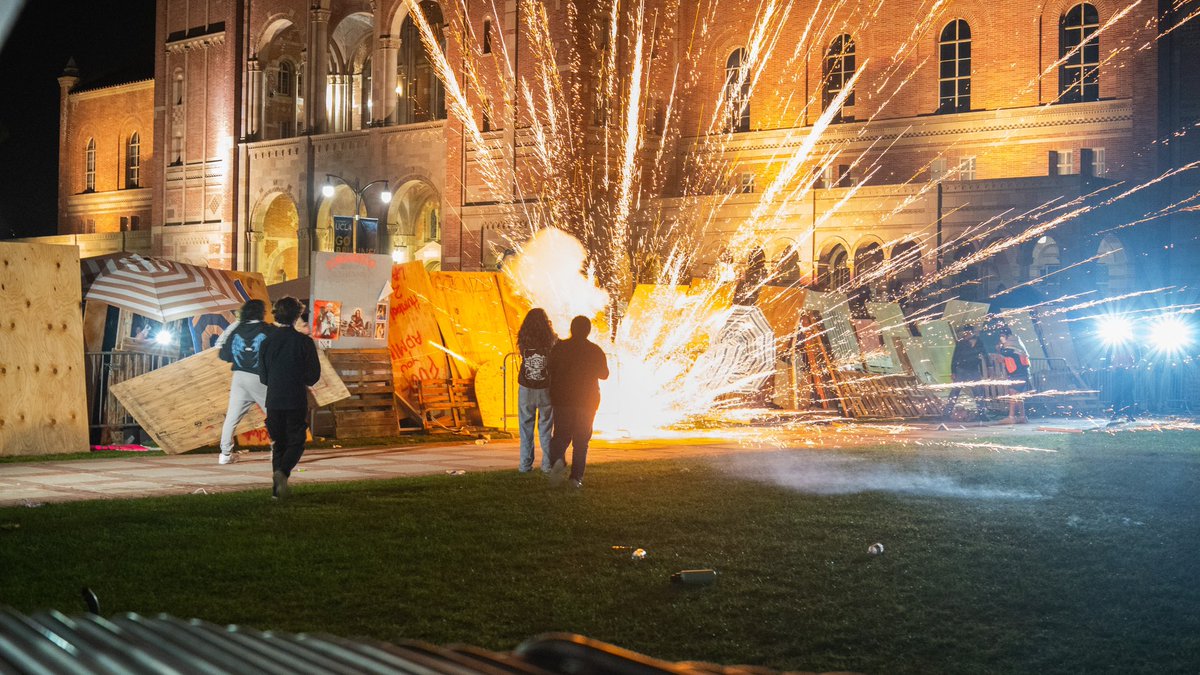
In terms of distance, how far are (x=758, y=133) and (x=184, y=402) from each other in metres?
28.2

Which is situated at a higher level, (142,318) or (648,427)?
(142,318)

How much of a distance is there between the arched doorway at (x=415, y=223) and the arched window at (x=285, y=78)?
934 cm

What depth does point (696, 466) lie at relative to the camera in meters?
13.5

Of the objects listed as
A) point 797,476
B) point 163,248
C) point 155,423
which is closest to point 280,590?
point 797,476

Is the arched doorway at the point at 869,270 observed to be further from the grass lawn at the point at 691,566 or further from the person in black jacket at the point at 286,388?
the person in black jacket at the point at 286,388

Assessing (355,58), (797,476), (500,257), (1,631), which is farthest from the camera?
(355,58)

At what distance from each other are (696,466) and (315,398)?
5.31m

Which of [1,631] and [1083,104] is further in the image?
[1083,104]

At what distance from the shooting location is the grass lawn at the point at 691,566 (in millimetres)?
6027

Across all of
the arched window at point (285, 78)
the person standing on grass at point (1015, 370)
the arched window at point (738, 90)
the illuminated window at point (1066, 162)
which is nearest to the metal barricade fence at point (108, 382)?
the person standing on grass at point (1015, 370)

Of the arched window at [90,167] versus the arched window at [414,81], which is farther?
the arched window at [90,167]

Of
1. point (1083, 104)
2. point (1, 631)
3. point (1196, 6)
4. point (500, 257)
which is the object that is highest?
point (1196, 6)

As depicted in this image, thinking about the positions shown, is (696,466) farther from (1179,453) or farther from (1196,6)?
(1196,6)

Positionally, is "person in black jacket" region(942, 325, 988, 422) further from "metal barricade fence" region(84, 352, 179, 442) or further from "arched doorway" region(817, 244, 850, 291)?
"metal barricade fence" region(84, 352, 179, 442)
